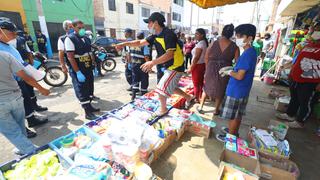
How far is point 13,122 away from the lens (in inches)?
76.2

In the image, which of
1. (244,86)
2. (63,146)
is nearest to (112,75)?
(63,146)

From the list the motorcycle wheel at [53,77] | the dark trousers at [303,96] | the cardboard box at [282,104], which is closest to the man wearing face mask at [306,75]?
the dark trousers at [303,96]

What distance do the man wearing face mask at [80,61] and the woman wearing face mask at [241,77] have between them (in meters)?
2.42

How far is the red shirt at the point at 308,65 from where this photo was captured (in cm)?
270

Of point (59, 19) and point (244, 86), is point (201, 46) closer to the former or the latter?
point (244, 86)

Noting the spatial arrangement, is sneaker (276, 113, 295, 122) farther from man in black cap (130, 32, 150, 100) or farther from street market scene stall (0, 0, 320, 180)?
man in black cap (130, 32, 150, 100)

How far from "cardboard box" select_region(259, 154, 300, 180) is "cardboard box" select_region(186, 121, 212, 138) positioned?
31.6 inches

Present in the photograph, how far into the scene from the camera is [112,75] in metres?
6.88

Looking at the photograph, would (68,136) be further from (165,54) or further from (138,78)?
(138,78)

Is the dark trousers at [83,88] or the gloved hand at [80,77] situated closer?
the gloved hand at [80,77]

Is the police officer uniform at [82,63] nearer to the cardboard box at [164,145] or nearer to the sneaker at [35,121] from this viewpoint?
the sneaker at [35,121]

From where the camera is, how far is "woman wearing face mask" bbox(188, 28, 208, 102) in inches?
135

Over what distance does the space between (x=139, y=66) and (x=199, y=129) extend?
2.07 metres

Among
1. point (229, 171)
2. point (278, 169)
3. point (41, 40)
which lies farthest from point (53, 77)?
point (41, 40)
